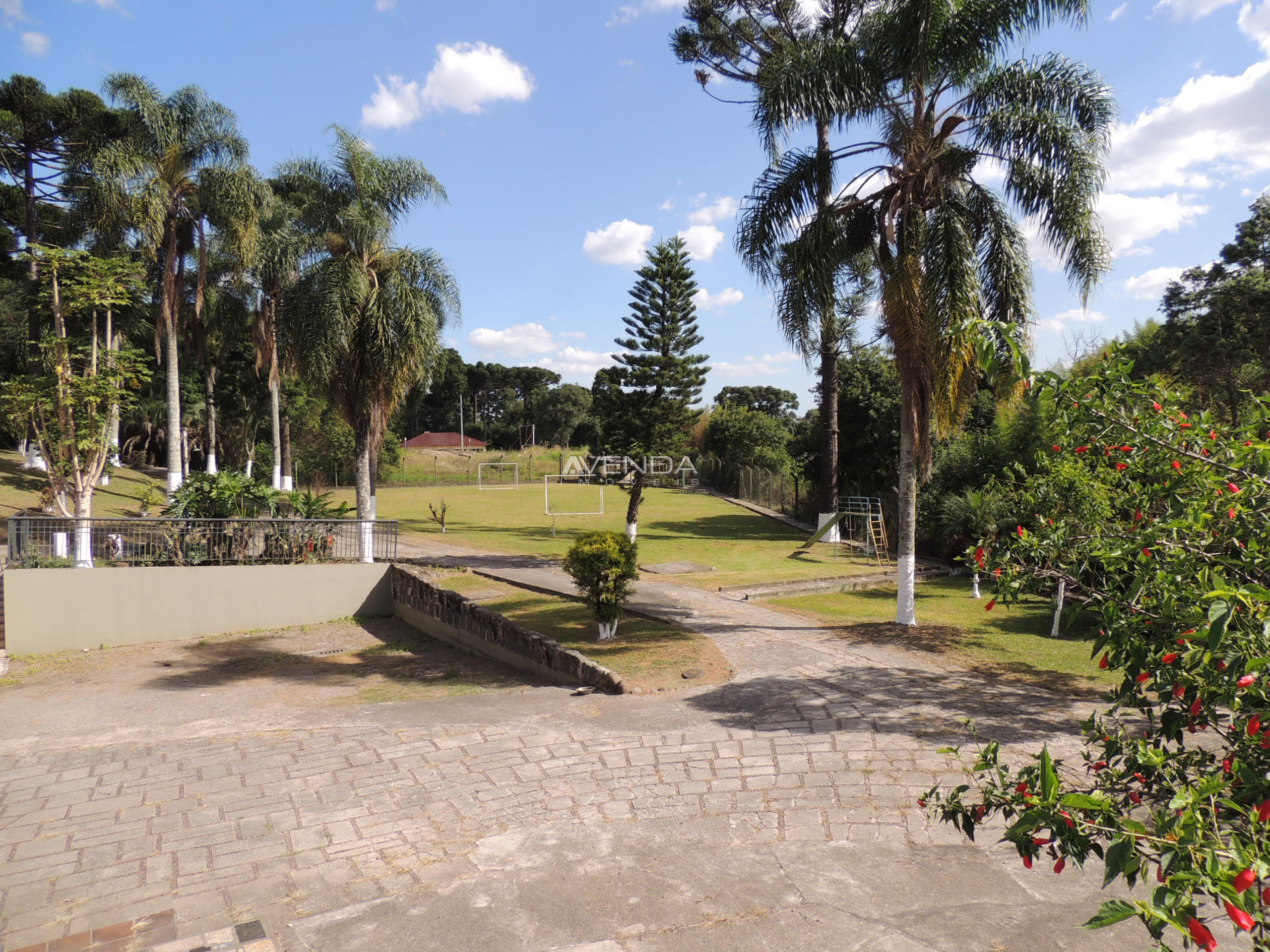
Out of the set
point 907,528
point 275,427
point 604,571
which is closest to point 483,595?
point 604,571

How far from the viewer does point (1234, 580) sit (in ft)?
7.80

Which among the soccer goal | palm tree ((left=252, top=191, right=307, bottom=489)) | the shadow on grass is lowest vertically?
the shadow on grass

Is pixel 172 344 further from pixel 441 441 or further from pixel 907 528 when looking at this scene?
pixel 441 441

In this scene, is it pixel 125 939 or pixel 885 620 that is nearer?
pixel 125 939

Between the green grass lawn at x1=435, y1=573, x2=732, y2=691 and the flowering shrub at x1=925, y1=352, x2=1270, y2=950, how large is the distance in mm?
4581

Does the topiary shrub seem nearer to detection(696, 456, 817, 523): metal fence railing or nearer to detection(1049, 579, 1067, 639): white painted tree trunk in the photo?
detection(1049, 579, 1067, 639): white painted tree trunk

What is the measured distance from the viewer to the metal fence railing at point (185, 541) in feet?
35.7

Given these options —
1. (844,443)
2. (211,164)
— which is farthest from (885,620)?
(211,164)

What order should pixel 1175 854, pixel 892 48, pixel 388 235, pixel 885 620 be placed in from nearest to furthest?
pixel 1175 854 → pixel 892 48 → pixel 885 620 → pixel 388 235

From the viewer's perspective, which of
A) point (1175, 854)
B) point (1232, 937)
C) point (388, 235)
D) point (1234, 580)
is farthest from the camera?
point (388, 235)

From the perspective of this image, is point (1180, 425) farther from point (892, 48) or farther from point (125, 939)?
point (892, 48)

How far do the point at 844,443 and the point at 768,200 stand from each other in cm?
1255

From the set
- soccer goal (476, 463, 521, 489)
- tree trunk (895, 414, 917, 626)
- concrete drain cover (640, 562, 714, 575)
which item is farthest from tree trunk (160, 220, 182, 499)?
soccer goal (476, 463, 521, 489)

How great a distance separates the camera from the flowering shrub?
1.53m
